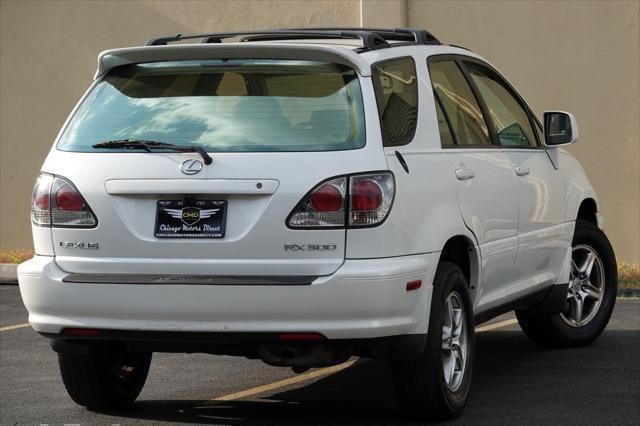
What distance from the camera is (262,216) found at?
245 inches

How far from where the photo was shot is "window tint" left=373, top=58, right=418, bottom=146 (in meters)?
6.54

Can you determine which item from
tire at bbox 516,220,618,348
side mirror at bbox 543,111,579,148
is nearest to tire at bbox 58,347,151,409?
tire at bbox 516,220,618,348

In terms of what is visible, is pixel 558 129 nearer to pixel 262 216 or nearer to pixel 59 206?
pixel 262 216

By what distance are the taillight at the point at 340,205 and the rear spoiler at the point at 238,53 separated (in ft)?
1.93

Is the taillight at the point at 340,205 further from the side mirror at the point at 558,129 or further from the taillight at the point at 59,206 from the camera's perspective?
the side mirror at the point at 558,129

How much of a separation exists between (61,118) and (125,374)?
926 cm

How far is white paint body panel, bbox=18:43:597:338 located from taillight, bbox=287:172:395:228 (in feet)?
0.12

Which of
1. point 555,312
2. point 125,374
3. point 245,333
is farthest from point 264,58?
point 555,312

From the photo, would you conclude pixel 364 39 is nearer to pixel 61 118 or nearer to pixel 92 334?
pixel 92 334

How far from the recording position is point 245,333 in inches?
246

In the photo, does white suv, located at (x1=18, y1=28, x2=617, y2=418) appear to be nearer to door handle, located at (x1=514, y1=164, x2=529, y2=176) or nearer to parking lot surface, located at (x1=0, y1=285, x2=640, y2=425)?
parking lot surface, located at (x1=0, y1=285, x2=640, y2=425)

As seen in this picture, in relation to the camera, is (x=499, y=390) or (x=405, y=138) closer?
(x=405, y=138)

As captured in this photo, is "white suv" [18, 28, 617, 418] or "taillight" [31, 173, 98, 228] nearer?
"white suv" [18, 28, 617, 418]

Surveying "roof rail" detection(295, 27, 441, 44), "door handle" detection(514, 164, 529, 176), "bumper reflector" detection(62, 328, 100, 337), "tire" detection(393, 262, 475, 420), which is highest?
"roof rail" detection(295, 27, 441, 44)
